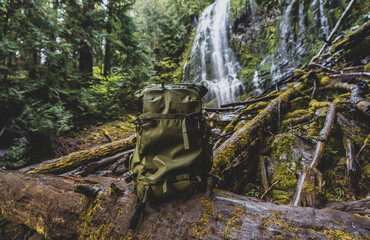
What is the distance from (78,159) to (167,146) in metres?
3.00

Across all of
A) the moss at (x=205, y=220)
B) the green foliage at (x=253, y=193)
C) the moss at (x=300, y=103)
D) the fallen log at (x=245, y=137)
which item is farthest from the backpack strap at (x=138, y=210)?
the moss at (x=300, y=103)

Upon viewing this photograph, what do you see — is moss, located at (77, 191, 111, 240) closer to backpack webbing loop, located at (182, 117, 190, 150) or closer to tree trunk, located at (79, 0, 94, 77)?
backpack webbing loop, located at (182, 117, 190, 150)

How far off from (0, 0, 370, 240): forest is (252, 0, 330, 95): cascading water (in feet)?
0.22

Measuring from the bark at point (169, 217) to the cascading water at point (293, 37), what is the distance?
1027cm

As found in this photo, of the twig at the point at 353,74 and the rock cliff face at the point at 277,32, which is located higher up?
the rock cliff face at the point at 277,32

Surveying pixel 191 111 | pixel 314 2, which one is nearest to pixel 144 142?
pixel 191 111

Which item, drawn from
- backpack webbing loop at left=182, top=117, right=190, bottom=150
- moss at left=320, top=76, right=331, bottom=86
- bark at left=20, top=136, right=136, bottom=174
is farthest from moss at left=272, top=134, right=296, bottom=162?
bark at left=20, top=136, right=136, bottom=174

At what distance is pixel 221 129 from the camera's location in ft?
17.6

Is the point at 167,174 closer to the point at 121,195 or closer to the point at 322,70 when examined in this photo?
the point at 121,195

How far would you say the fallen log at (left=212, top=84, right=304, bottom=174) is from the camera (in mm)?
2574

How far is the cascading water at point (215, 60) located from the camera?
43.4ft

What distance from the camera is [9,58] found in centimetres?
599

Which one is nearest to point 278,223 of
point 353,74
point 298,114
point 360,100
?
point 360,100

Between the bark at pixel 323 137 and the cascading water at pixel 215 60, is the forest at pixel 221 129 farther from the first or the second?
the cascading water at pixel 215 60
